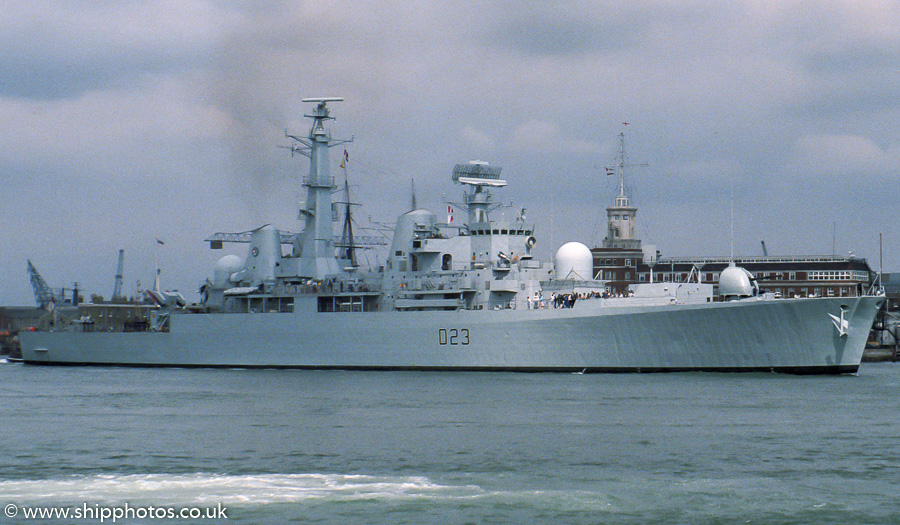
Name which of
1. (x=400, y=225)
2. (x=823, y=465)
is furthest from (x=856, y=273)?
(x=823, y=465)

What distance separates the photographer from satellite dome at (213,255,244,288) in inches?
2007

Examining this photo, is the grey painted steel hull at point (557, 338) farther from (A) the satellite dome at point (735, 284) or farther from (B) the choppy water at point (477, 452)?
(B) the choppy water at point (477, 452)

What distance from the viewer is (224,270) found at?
51.1 meters

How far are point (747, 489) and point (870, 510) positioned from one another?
1998mm

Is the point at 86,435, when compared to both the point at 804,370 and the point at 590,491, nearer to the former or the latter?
the point at 590,491

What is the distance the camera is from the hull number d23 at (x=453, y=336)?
40.3 m

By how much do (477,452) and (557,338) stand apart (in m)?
18.4

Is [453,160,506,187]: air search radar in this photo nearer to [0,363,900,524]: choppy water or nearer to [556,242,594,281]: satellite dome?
[556,242,594,281]: satellite dome

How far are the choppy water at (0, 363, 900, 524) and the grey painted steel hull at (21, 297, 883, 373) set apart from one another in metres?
2.24

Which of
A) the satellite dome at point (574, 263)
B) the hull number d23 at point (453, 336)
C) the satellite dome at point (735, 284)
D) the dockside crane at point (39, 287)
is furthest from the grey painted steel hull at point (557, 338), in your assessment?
the dockside crane at point (39, 287)

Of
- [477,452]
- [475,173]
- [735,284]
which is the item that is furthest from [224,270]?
[477,452]

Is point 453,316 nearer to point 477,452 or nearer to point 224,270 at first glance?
point 224,270

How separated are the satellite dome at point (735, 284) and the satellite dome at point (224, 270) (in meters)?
24.6

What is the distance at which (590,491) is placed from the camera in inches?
672
